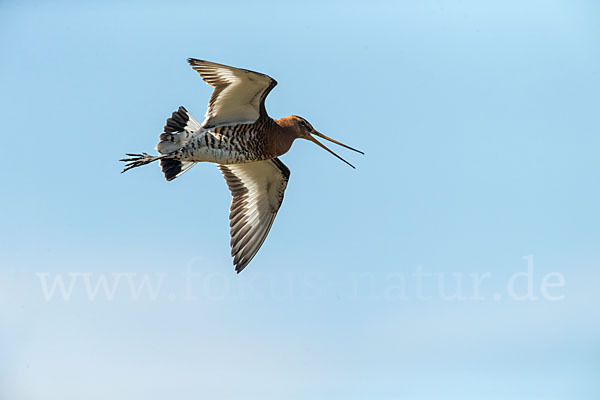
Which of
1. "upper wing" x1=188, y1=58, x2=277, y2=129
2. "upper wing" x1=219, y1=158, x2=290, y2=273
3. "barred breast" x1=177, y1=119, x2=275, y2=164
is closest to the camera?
"upper wing" x1=188, y1=58, x2=277, y2=129

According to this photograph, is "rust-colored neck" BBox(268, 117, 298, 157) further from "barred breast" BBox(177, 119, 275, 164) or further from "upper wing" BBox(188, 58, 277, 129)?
"upper wing" BBox(188, 58, 277, 129)

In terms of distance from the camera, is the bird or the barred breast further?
the barred breast

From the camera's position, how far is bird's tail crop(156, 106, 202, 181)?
28.7 feet

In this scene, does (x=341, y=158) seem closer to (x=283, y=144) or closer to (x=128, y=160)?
(x=283, y=144)

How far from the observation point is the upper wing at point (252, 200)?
9586mm

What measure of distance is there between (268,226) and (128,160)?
1879 mm

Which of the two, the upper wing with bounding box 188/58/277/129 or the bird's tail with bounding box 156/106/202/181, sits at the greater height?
the upper wing with bounding box 188/58/277/129

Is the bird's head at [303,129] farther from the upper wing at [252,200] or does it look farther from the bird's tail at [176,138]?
the bird's tail at [176,138]

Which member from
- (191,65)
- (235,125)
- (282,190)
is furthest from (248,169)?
(191,65)

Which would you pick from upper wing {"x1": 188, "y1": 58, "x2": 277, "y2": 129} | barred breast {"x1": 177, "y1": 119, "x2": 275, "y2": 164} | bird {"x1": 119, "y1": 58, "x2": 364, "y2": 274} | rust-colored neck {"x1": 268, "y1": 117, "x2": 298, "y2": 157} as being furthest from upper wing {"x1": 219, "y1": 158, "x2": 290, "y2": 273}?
upper wing {"x1": 188, "y1": 58, "x2": 277, "y2": 129}

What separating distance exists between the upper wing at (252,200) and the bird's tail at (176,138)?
41.0 inches

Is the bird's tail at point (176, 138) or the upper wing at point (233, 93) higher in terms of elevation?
the upper wing at point (233, 93)

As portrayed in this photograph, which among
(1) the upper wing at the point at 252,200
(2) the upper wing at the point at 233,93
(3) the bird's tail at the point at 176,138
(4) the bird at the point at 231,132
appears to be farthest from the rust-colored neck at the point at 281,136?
(3) the bird's tail at the point at 176,138

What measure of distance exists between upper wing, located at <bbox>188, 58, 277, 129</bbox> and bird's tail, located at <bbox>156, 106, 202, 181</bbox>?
0.18 metres
